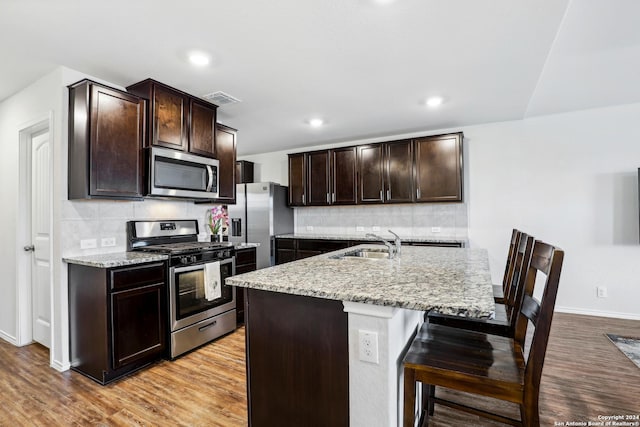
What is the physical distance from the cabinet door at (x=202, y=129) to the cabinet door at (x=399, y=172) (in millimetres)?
2298

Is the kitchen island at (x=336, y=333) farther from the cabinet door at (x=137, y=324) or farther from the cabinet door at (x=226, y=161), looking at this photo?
the cabinet door at (x=226, y=161)

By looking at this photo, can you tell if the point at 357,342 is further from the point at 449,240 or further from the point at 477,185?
the point at 477,185

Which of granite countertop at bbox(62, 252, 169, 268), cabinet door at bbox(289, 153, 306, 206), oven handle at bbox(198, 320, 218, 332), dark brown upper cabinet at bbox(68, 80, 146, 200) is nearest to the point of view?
granite countertop at bbox(62, 252, 169, 268)

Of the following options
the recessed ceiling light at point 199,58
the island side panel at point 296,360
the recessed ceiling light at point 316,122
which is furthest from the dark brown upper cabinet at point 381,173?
the island side panel at point 296,360

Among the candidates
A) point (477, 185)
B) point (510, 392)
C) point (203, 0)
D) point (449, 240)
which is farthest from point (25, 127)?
point (477, 185)

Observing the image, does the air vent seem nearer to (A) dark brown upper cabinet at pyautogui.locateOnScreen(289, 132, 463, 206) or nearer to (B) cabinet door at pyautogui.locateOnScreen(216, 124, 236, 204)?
(B) cabinet door at pyautogui.locateOnScreen(216, 124, 236, 204)

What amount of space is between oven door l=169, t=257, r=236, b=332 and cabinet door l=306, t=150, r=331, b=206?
201 centimetres

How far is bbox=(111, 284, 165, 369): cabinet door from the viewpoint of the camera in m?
2.29

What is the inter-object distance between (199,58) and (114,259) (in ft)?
5.36

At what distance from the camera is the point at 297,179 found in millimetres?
5035

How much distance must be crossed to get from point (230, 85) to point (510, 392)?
291 centimetres

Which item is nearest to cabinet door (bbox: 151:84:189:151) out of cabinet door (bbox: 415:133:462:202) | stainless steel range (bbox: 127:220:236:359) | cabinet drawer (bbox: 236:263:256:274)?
stainless steel range (bbox: 127:220:236:359)

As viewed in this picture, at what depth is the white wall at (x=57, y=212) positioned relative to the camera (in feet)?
8.25

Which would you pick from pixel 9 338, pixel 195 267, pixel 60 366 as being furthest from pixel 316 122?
pixel 9 338
